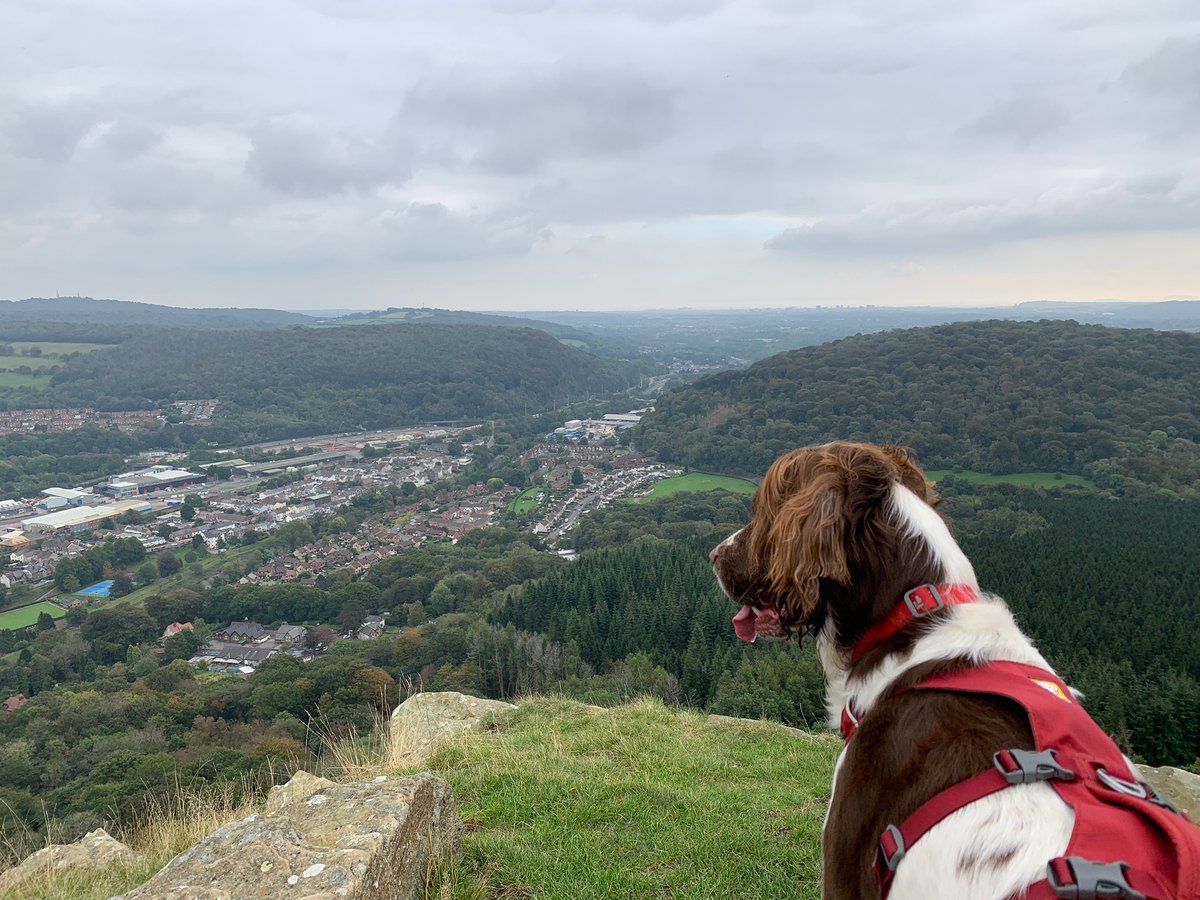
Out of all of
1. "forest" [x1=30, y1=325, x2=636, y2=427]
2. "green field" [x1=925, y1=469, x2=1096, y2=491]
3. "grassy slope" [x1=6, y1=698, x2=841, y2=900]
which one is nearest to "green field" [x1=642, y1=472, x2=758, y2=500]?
"green field" [x1=925, y1=469, x2=1096, y2=491]

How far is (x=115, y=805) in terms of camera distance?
944 cm

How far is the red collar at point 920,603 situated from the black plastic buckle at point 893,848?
52cm

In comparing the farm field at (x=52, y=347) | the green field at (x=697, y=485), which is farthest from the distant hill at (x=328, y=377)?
the green field at (x=697, y=485)

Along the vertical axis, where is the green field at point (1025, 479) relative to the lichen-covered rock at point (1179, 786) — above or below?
below

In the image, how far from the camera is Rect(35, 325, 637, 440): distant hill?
92375 millimetres

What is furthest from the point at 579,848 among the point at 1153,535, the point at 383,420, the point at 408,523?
the point at 383,420

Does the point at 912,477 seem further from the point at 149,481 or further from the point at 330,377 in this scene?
the point at 330,377

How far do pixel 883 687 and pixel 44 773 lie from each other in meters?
18.6

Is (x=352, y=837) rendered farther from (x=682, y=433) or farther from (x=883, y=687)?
(x=682, y=433)

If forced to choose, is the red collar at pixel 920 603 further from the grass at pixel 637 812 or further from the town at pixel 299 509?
the town at pixel 299 509

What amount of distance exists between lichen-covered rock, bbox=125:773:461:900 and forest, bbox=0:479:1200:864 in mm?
3159

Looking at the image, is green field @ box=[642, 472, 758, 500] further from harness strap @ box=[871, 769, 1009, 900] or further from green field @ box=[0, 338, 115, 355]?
green field @ box=[0, 338, 115, 355]

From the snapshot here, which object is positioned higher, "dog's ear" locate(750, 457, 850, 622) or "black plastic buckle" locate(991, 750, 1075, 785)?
"dog's ear" locate(750, 457, 850, 622)

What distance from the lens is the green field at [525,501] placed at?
53.0 m
